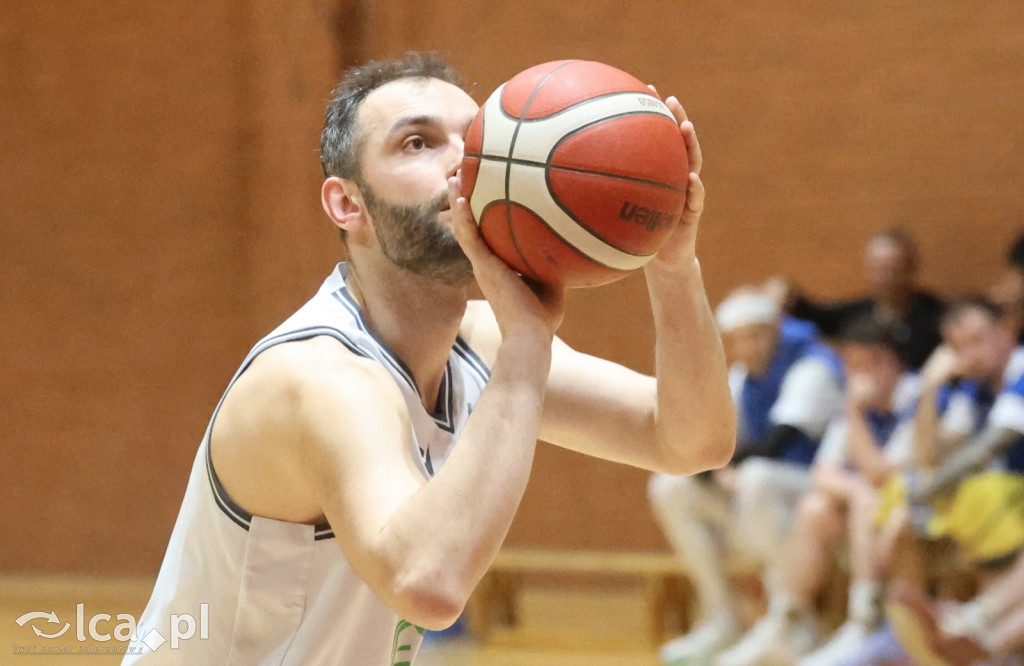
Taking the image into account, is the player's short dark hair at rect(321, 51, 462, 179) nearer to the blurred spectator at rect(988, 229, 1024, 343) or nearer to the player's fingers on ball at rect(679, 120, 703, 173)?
the player's fingers on ball at rect(679, 120, 703, 173)

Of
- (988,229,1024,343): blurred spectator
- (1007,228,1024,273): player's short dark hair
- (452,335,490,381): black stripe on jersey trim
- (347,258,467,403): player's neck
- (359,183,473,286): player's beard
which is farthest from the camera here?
(1007,228,1024,273): player's short dark hair

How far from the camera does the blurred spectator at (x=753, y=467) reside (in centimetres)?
511

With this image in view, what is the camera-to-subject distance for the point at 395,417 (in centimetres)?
186

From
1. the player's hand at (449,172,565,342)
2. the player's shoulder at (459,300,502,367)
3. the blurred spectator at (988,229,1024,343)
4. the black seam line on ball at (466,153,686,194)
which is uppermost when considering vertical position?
the black seam line on ball at (466,153,686,194)

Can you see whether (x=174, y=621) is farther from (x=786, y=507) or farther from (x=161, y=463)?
(x=161, y=463)

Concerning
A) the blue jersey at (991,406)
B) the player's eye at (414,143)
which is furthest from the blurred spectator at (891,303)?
the player's eye at (414,143)

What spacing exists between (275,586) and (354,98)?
0.97 m

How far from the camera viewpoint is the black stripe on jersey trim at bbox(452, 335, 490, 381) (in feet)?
8.00

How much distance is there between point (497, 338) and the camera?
101 inches

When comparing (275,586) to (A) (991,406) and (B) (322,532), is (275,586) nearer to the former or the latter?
(B) (322,532)

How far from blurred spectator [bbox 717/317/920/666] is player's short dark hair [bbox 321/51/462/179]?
3.16m

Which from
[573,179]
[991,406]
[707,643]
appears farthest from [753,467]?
[573,179]

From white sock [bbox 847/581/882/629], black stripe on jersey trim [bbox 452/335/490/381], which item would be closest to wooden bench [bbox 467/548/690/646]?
white sock [bbox 847/581/882/629]

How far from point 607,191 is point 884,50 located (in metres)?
4.95
